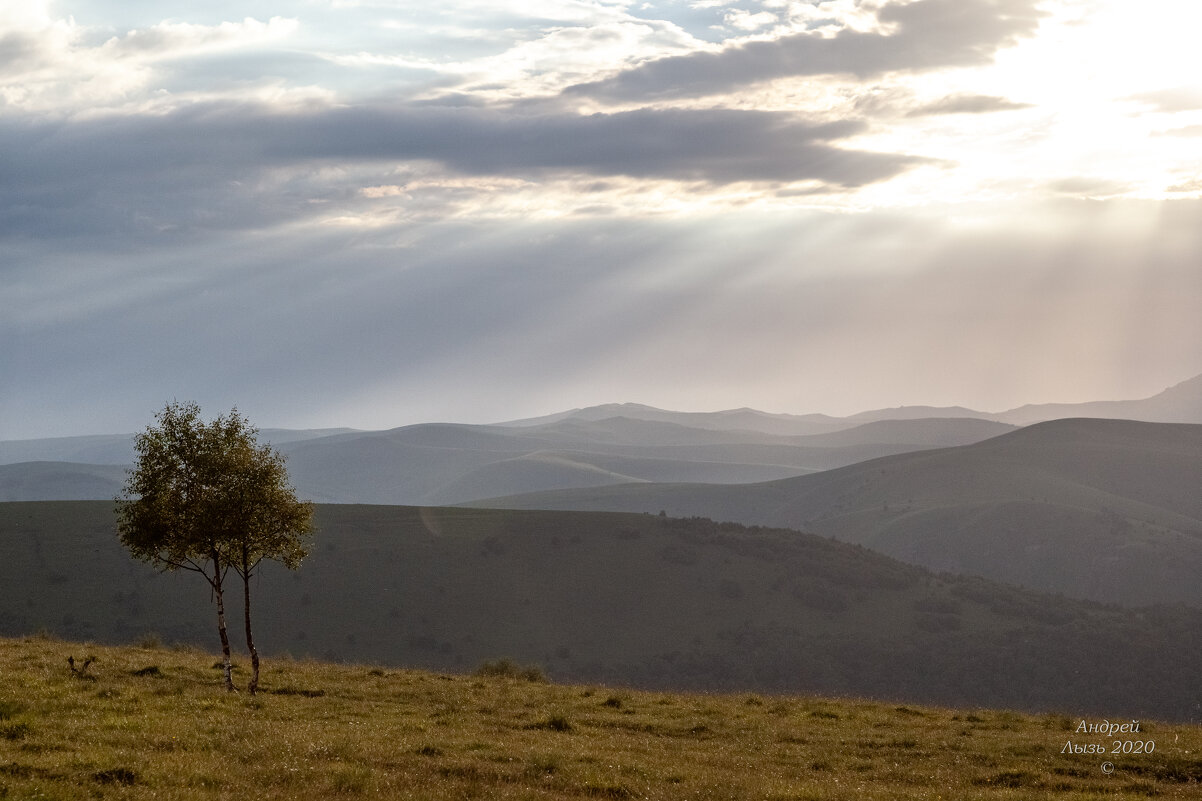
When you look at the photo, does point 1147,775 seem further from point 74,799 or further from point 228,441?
point 228,441

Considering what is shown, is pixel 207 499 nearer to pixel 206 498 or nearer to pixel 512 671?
pixel 206 498

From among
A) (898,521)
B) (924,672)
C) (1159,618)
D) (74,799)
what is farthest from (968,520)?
(74,799)

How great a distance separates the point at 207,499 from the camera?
31312 mm

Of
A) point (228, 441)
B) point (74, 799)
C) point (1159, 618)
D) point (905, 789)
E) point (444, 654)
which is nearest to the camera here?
point (74, 799)

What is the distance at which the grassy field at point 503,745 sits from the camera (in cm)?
1777

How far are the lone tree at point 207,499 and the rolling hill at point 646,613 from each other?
59718 mm

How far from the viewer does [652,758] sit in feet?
71.7

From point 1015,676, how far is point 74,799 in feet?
Answer: 308

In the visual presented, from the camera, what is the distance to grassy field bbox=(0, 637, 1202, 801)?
699 inches

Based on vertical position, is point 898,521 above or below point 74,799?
below

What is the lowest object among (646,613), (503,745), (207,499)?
(646,613)

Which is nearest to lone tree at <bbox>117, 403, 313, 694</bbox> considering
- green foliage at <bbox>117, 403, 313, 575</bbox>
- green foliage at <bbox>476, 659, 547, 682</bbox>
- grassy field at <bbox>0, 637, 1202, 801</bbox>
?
green foliage at <bbox>117, 403, 313, 575</bbox>

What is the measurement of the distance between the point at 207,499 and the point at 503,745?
578 inches

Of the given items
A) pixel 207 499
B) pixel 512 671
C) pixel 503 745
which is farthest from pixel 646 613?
pixel 503 745
